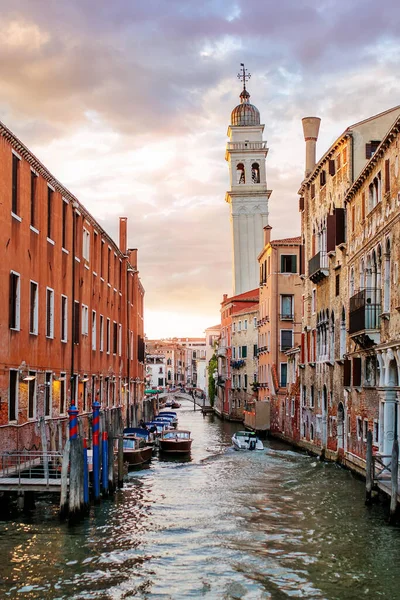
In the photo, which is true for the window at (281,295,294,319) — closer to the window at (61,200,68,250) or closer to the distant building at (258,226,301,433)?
the distant building at (258,226,301,433)

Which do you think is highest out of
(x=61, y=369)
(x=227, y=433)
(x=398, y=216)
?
(x=398, y=216)

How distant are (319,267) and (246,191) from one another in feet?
167

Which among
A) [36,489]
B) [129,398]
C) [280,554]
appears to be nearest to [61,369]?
[36,489]

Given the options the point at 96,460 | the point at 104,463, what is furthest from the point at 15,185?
the point at 104,463

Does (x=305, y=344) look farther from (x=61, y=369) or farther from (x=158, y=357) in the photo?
(x=158, y=357)

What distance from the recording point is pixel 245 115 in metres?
84.3

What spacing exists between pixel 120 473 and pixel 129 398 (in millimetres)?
19108

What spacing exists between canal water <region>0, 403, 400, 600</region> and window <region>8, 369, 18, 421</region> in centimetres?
→ 237

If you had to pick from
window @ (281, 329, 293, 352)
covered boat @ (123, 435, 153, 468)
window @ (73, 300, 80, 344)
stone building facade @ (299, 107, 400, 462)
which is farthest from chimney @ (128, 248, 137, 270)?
window @ (73, 300, 80, 344)

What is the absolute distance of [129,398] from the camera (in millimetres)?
42312

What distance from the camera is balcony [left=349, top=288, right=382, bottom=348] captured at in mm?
22016

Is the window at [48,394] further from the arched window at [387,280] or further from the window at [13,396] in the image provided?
the arched window at [387,280]

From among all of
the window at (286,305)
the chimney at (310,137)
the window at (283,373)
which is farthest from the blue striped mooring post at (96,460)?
the window at (286,305)

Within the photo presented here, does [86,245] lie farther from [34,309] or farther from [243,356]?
[243,356]
